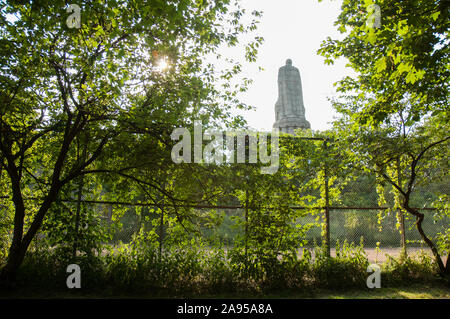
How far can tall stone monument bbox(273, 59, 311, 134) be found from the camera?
39.3m

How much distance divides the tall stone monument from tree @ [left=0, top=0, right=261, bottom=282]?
3466cm

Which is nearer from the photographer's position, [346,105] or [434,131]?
[434,131]

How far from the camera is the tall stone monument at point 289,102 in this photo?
39.3m

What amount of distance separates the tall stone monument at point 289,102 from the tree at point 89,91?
34660 millimetres

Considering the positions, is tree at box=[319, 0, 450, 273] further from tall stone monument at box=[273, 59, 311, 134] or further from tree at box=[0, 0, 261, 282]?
tall stone monument at box=[273, 59, 311, 134]

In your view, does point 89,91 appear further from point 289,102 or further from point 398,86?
point 289,102

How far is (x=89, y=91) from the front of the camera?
4.14 metres

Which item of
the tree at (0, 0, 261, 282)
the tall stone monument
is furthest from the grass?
the tall stone monument

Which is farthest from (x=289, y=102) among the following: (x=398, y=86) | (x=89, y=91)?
(x=89, y=91)

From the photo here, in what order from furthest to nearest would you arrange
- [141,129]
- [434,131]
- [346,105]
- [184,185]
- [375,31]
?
[346,105], [434,131], [184,185], [141,129], [375,31]

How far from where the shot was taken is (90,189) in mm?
5824

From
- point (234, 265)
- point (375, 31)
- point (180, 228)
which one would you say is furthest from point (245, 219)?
point (375, 31)
